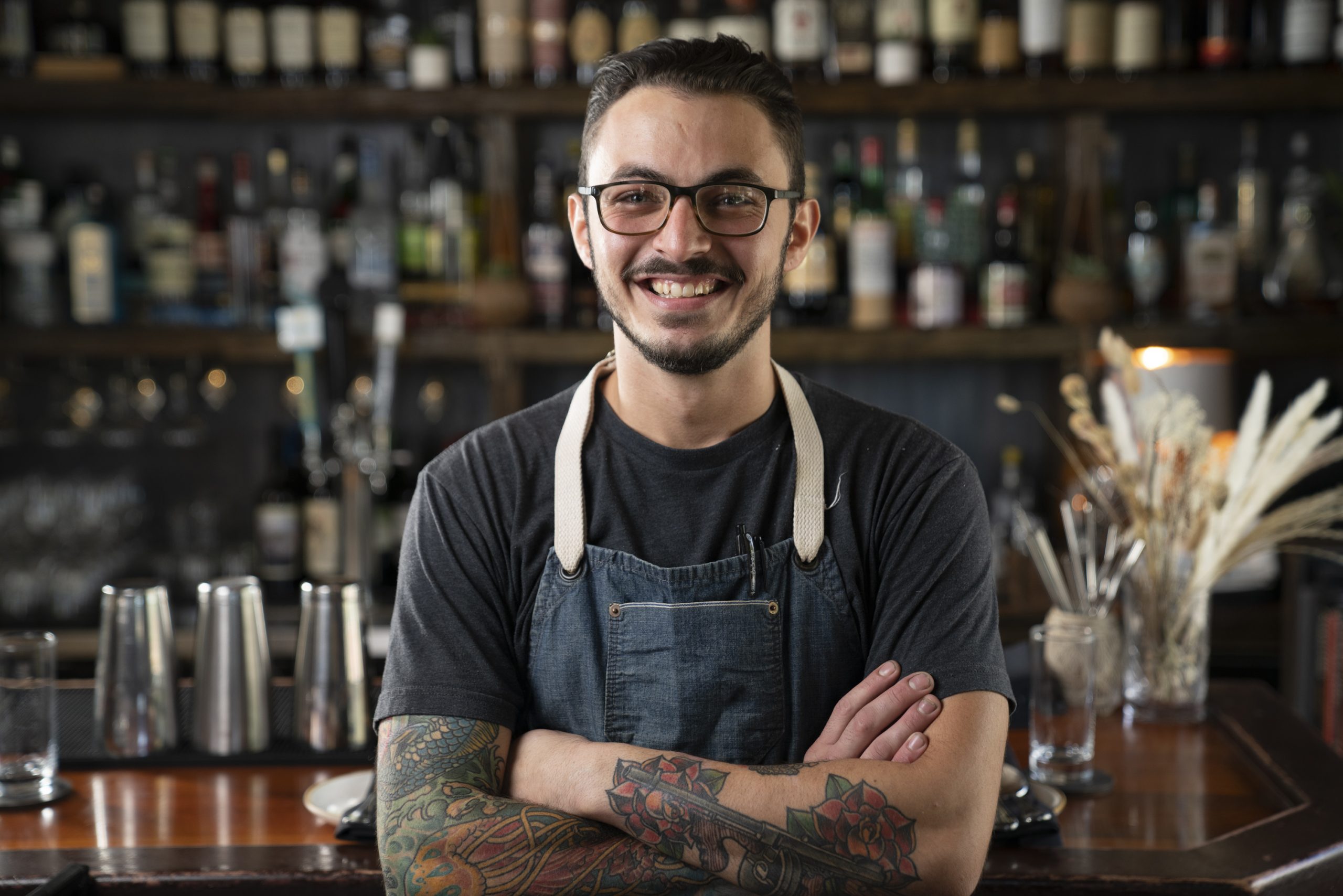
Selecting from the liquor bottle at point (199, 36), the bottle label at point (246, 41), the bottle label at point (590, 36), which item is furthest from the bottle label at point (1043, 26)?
the liquor bottle at point (199, 36)

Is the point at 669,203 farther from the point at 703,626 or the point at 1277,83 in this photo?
the point at 1277,83

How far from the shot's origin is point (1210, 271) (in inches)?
108

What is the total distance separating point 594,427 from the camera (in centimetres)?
135

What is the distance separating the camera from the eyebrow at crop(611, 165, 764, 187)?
1.24 m

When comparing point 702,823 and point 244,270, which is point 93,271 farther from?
point 702,823

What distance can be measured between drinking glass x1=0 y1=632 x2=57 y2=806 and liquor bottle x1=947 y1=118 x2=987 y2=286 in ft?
6.69

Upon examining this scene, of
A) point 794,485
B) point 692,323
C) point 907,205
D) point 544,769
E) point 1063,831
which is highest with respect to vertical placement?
point 907,205

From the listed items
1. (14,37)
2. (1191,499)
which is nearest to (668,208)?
(1191,499)

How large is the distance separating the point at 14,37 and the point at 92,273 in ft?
1.79

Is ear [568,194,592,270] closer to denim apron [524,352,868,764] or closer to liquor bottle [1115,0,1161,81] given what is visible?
denim apron [524,352,868,764]

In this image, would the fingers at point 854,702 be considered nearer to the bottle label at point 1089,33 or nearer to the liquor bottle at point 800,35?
the liquor bottle at point 800,35

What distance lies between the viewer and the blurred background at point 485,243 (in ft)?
8.94

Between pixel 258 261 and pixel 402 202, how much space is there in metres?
0.35

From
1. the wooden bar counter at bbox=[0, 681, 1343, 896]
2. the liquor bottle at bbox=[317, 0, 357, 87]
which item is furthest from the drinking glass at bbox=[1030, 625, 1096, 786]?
the liquor bottle at bbox=[317, 0, 357, 87]
